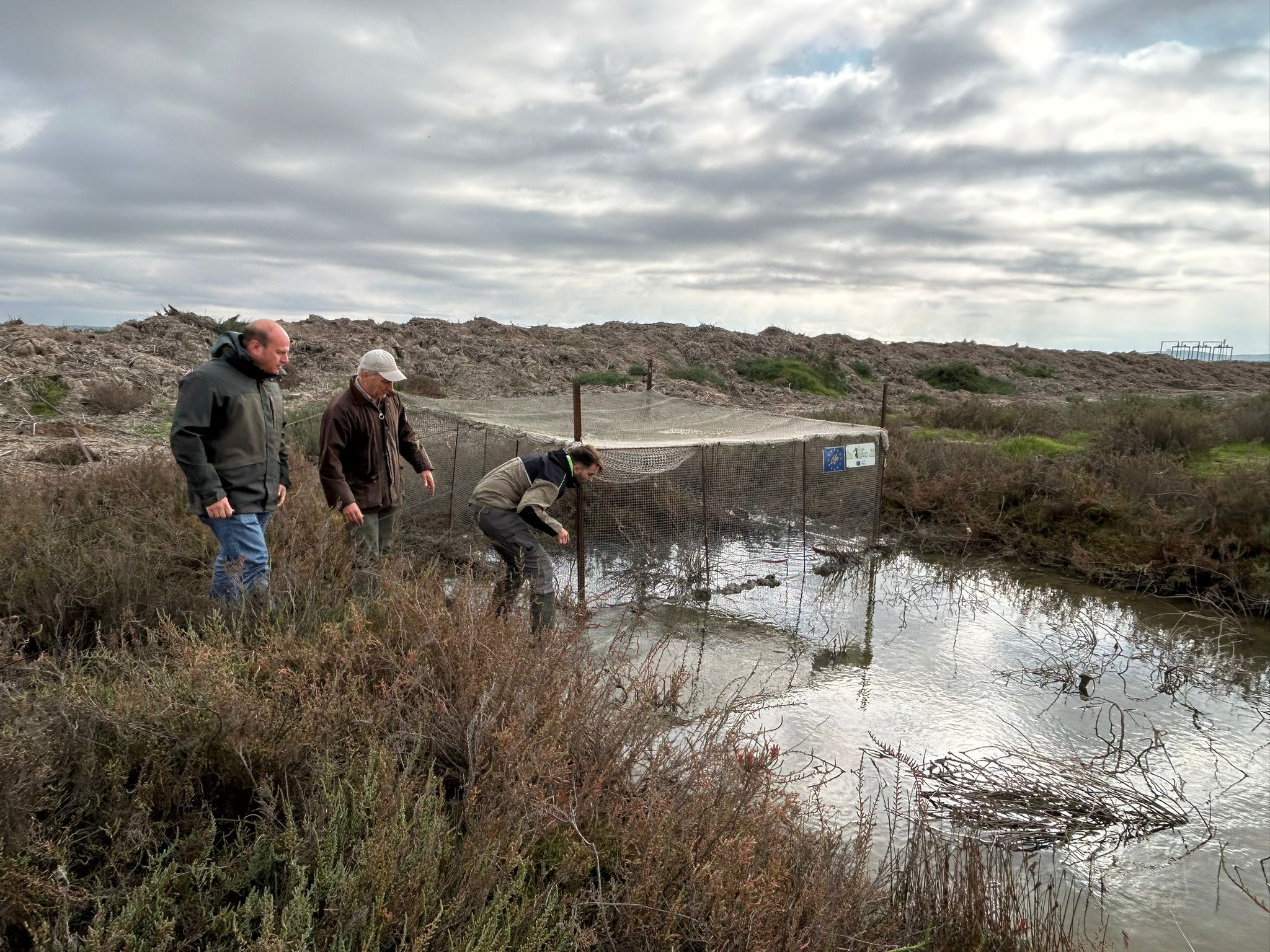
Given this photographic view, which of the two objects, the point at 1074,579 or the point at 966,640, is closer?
the point at 966,640

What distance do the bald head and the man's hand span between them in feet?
2.53

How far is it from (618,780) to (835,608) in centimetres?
497

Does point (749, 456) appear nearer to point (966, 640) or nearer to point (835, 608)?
point (835, 608)

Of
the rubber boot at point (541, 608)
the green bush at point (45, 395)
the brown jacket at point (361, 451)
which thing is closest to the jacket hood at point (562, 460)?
the rubber boot at point (541, 608)

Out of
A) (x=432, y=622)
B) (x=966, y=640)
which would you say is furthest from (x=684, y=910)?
(x=966, y=640)

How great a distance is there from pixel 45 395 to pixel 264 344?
11352 mm

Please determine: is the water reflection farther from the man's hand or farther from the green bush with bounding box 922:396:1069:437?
the green bush with bounding box 922:396:1069:437

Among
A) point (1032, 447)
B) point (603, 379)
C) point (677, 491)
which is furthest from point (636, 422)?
point (603, 379)

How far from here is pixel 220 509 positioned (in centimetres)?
409

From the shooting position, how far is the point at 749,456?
28.6ft

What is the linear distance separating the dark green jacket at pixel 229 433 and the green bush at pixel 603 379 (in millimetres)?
16665

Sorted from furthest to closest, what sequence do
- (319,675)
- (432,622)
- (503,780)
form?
(432,622), (319,675), (503,780)

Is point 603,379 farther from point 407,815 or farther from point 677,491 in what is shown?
point 407,815

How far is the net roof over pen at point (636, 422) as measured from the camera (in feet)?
25.1
